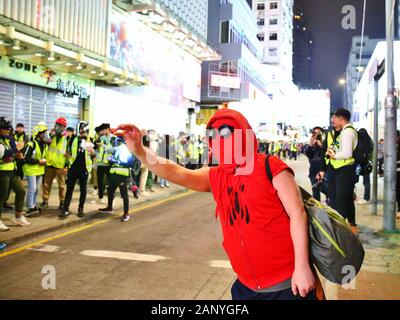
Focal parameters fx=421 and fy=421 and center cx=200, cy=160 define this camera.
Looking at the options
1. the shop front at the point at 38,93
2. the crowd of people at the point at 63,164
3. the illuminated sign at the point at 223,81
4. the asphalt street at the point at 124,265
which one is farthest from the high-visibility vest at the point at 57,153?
the illuminated sign at the point at 223,81

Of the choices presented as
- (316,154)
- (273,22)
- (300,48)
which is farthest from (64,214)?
(300,48)

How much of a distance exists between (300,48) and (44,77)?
17216cm

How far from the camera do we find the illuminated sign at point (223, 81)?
111 ft

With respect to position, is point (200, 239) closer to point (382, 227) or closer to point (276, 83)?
point (382, 227)

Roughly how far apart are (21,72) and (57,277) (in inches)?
410

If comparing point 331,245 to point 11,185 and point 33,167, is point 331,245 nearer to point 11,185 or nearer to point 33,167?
point 11,185

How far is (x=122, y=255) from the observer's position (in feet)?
20.2

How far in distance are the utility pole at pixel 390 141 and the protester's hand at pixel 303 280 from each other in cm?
632

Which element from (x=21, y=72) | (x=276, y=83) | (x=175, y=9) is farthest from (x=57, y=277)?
(x=276, y=83)

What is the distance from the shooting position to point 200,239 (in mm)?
7352

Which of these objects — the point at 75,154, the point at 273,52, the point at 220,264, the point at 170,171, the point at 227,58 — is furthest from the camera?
the point at 273,52

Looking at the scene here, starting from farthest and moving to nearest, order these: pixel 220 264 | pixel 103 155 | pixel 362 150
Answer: pixel 103 155 < pixel 362 150 < pixel 220 264

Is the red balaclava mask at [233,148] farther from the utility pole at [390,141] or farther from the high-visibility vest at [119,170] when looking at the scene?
the high-visibility vest at [119,170]

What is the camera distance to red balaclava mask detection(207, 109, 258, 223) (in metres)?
2.36
